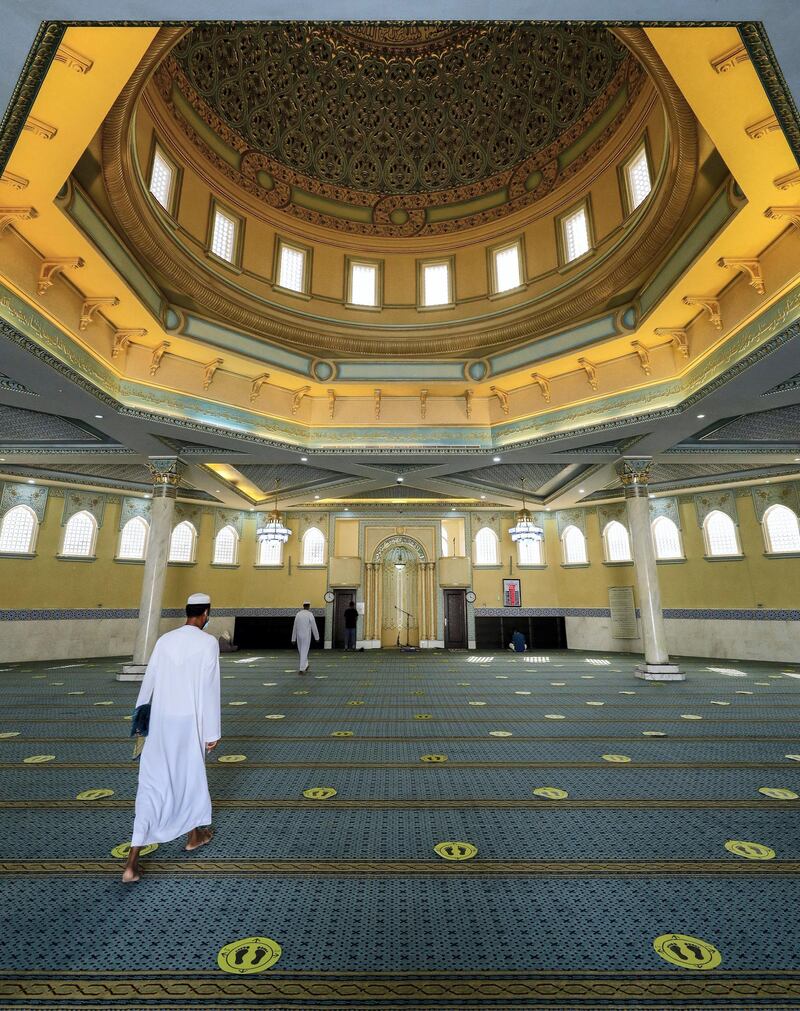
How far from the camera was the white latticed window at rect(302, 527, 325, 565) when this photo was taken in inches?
547

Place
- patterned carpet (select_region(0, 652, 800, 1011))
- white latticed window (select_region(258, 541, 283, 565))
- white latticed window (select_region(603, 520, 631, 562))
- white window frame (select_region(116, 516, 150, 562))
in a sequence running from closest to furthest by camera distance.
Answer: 1. patterned carpet (select_region(0, 652, 800, 1011))
2. white window frame (select_region(116, 516, 150, 562))
3. white latticed window (select_region(603, 520, 631, 562))
4. white latticed window (select_region(258, 541, 283, 565))

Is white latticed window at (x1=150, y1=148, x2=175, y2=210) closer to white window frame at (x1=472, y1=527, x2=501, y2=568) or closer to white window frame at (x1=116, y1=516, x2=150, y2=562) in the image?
white window frame at (x1=116, y1=516, x2=150, y2=562)

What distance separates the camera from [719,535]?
1108 cm

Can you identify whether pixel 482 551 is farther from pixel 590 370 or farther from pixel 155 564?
pixel 155 564

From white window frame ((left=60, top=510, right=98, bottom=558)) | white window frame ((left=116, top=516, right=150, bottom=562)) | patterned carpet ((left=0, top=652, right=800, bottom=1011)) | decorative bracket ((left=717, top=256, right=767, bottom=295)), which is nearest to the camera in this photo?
patterned carpet ((left=0, top=652, right=800, bottom=1011))

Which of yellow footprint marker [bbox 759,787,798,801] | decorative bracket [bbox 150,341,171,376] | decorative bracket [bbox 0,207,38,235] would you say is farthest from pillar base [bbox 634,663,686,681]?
decorative bracket [bbox 0,207,38,235]

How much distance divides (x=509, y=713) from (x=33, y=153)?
6527 millimetres

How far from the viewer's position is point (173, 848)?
2.23 metres

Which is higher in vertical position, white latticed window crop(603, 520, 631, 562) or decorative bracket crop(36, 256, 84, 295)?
decorative bracket crop(36, 256, 84, 295)

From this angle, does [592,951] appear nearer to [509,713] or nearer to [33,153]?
[509,713]

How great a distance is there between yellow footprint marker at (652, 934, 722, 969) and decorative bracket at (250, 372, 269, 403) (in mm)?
8063

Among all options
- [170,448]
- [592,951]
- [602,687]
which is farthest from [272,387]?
[592,951]

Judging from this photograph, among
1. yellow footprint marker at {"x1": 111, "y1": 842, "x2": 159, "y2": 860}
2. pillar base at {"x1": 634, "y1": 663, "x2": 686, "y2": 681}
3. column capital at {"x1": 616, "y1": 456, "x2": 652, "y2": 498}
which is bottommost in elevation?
yellow footprint marker at {"x1": 111, "y1": 842, "x2": 159, "y2": 860}

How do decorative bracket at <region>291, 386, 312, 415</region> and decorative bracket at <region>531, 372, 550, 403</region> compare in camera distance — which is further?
decorative bracket at <region>291, 386, 312, 415</region>
